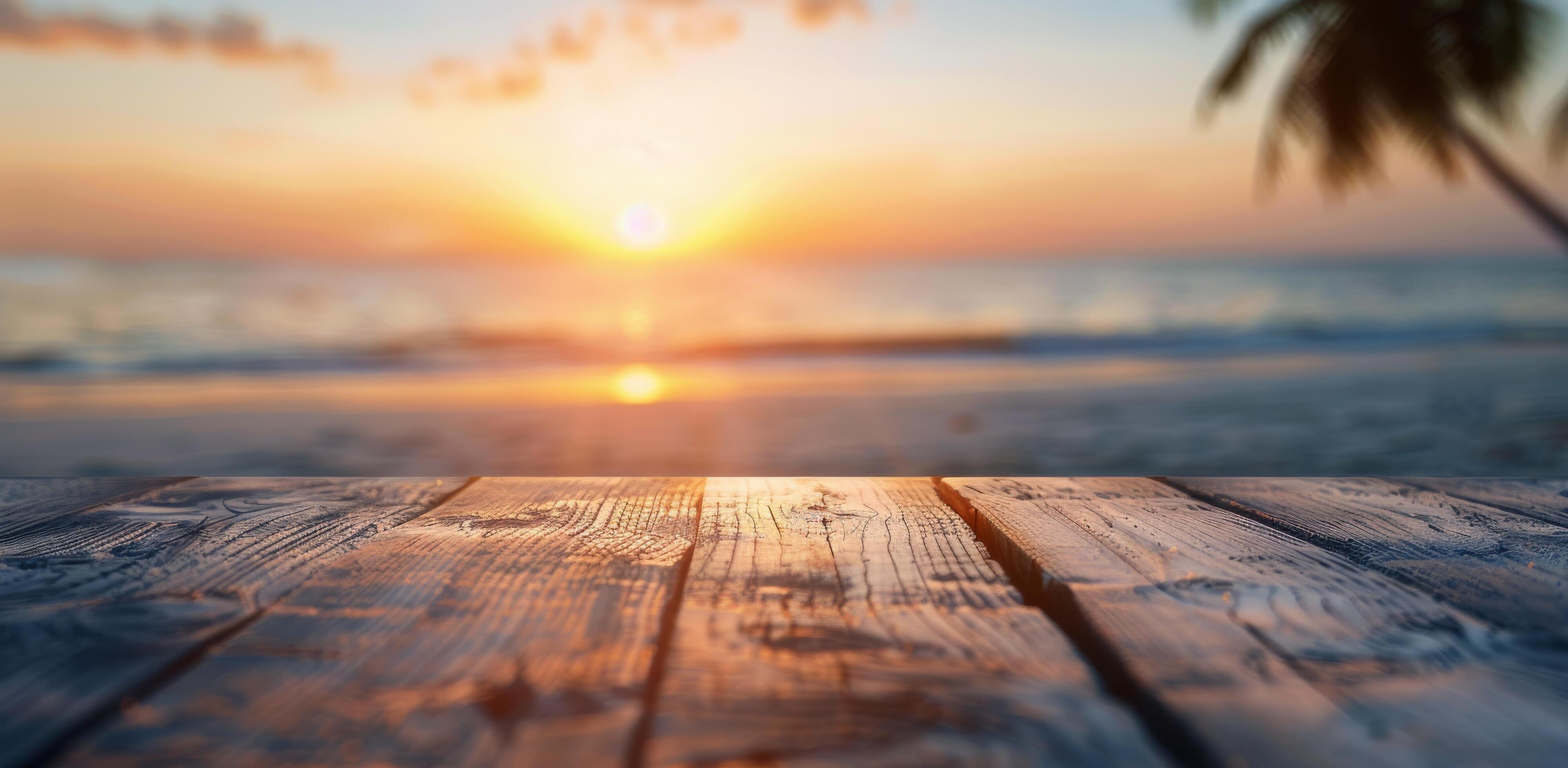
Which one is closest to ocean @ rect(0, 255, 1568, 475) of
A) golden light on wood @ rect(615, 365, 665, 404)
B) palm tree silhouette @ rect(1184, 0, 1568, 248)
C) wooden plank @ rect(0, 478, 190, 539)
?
golden light on wood @ rect(615, 365, 665, 404)

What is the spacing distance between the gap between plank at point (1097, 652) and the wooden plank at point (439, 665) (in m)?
A: 0.36

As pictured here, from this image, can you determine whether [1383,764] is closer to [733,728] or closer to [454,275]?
[733,728]

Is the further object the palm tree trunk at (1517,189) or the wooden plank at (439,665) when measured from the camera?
the palm tree trunk at (1517,189)

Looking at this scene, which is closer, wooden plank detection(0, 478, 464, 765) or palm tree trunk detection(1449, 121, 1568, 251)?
wooden plank detection(0, 478, 464, 765)

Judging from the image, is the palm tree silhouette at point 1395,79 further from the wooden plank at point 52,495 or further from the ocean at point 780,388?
the wooden plank at point 52,495

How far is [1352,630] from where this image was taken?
79 centimetres

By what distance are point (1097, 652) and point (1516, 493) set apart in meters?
1.08

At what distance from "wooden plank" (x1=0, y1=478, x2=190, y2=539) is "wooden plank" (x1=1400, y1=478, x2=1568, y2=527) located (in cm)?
198

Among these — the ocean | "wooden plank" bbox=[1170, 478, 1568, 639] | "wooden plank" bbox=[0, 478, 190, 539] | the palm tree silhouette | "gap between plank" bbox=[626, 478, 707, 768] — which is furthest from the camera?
the palm tree silhouette

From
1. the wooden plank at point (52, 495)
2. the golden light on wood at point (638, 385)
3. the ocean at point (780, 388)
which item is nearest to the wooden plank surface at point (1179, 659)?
the wooden plank at point (52, 495)

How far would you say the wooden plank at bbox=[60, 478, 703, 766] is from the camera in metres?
0.61

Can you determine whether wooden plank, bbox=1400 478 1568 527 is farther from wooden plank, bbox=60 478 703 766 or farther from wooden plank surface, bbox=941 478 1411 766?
wooden plank, bbox=60 478 703 766

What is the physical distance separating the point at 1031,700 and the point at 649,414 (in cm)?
849

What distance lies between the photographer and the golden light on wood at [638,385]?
33.3ft
